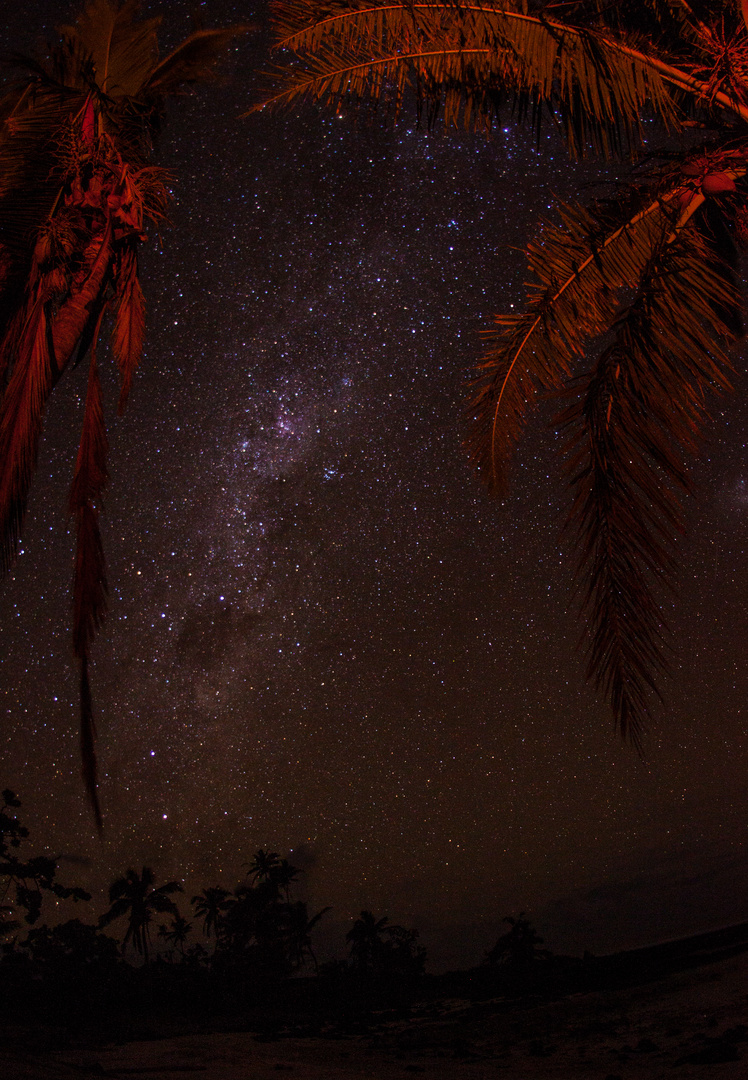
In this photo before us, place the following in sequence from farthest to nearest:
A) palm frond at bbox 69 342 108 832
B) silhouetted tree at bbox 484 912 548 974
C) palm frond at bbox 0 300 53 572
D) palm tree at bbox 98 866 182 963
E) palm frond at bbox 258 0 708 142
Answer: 1. silhouetted tree at bbox 484 912 548 974
2. palm tree at bbox 98 866 182 963
3. palm frond at bbox 258 0 708 142
4. palm frond at bbox 0 300 53 572
5. palm frond at bbox 69 342 108 832

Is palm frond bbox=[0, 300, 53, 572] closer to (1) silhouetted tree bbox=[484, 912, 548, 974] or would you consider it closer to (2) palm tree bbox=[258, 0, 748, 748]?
(2) palm tree bbox=[258, 0, 748, 748]

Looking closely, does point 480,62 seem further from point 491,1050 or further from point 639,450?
point 491,1050

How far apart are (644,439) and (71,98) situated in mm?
3793

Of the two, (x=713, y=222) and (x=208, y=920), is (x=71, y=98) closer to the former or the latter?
(x=713, y=222)

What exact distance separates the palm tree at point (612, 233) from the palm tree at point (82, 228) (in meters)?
1.03

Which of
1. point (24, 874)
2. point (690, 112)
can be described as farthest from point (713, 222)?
point (24, 874)

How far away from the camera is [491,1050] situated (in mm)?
26688

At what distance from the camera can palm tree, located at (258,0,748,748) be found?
399 centimetres

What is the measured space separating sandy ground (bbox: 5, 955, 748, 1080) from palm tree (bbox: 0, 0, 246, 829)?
11525 mm

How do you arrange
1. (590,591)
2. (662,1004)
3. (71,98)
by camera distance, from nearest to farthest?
(590,591) → (71,98) → (662,1004)

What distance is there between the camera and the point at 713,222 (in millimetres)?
5547

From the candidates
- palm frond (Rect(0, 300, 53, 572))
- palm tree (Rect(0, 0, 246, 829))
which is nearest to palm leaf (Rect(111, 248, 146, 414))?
palm tree (Rect(0, 0, 246, 829))

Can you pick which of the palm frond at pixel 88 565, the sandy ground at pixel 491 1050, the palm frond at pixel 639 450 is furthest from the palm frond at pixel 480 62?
the sandy ground at pixel 491 1050

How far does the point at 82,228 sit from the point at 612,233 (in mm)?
3310
